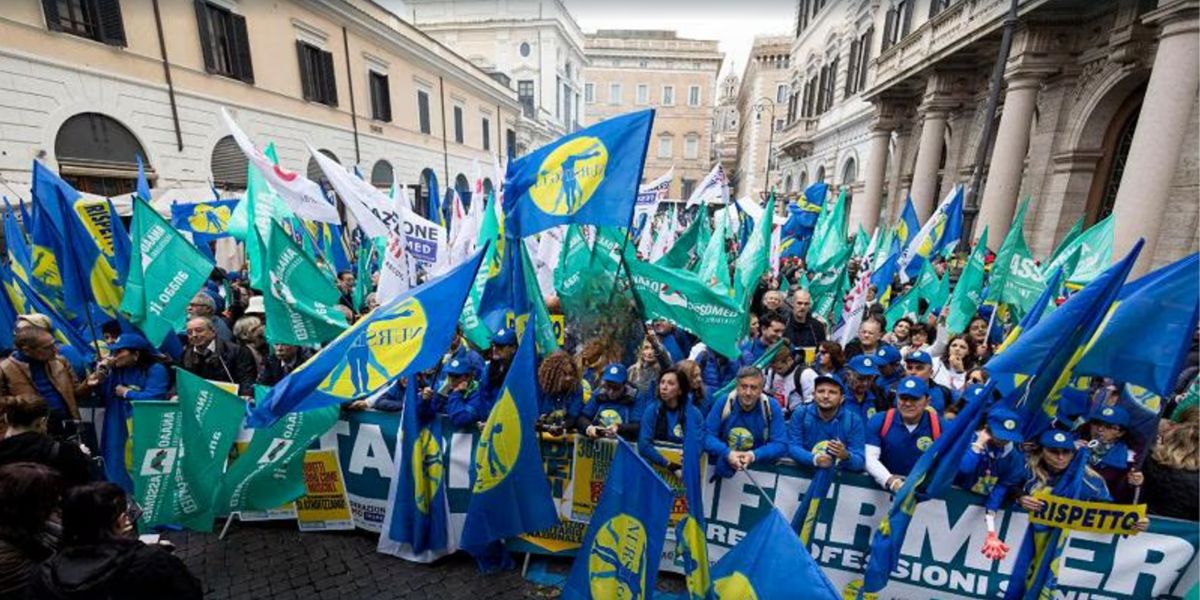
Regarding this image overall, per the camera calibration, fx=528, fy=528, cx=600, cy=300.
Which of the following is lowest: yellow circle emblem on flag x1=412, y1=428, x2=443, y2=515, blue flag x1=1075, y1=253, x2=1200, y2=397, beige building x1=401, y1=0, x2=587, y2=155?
yellow circle emblem on flag x1=412, y1=428, x2=443, y2=515

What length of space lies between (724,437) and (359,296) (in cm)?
653

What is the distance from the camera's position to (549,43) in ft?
134

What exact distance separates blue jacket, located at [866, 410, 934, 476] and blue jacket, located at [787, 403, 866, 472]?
Result: 0.87 ft

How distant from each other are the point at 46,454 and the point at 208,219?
709 centimetres

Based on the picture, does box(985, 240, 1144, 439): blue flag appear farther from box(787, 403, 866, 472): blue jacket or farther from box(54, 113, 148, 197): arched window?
box(54, 113, 148, 197): arched window

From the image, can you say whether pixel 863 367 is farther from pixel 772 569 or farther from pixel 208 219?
pixel 208 219

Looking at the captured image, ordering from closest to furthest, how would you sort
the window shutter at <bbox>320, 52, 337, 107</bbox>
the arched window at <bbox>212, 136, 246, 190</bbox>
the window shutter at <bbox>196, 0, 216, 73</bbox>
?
1. the window shutter at <bbox>196, 0, 216, 73</bbox>
2. the arched window at <bbox>212, 136, 246, 190</bbox>
3. the window shutter at <bbox>320, 52, 337, 107</bbox>

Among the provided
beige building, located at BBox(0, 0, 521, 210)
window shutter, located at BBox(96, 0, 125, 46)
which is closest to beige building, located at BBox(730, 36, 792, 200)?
beige building, located at BBox(0, 0, 521, 210)

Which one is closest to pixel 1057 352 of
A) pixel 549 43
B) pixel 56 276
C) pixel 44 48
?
pixel 56 276

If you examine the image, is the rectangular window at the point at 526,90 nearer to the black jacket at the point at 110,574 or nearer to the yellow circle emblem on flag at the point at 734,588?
the yellow circle emblem on flag at the point at 734,588

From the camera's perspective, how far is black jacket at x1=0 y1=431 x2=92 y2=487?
2.90m

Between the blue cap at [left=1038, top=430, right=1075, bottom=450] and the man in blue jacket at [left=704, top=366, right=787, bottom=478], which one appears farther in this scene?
the man in blue jacket at [left=704, top=366, right=787, bottom=478]

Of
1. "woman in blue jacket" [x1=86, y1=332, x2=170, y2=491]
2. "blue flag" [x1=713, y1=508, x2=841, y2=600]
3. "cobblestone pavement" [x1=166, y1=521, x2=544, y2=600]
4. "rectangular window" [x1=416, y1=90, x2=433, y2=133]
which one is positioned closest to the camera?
"blue flag" [x1=713, y1=508, x2=841, y2=600]

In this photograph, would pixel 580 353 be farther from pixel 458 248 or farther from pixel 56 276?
pixel 56 276
